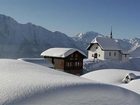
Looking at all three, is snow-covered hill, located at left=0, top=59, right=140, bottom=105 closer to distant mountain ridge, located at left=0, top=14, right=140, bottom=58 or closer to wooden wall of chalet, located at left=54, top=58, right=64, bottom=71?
wooden wall of chalet, located at left=54, top=58, right=64, bottom=71

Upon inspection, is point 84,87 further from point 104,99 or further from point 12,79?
point 12,79

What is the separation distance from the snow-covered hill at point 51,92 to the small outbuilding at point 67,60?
30.3 m

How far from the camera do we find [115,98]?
29.6 ft

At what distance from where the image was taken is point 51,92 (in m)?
7.49

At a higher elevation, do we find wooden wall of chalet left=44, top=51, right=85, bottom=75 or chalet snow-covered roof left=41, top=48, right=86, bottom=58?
chalet snow-covered roof left=41, top=48, right=86, bottom=58

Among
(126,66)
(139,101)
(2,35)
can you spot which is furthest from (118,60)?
(2,35)

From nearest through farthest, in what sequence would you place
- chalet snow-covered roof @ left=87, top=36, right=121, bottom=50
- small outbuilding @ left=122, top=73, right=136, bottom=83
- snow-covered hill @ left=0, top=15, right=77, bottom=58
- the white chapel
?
small outbuilding @ left=122, top=73, right=136, bottom=83, the white chapel, chalet snow-covered roof @ left=87, top=36, right=121, bottom=50, snow-covered hill @ left=0, top=15, right=77, bottom=58

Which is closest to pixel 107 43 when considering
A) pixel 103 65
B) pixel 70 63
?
pixel 103 65

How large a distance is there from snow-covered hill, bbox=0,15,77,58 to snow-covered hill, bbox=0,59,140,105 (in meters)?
129

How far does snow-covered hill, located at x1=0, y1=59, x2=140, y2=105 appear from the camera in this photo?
23.2ft

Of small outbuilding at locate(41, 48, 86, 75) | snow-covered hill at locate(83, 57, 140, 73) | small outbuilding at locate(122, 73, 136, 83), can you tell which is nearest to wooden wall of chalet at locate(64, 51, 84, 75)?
small outbuilding at locate(41, 48, 86, 75)

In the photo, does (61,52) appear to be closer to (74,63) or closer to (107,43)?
(74,63)

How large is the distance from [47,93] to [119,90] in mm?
3102

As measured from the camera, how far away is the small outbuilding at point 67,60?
40.2 metres
